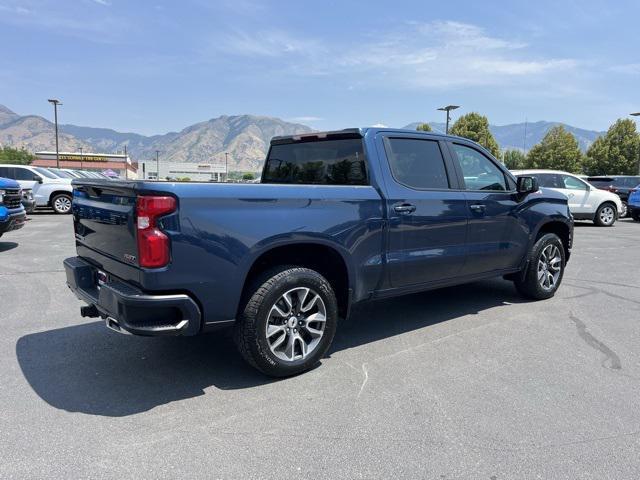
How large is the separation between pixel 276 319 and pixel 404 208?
1.49m

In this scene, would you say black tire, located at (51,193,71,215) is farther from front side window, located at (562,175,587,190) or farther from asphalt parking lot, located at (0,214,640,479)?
front side window, located at (562,175,587,190)

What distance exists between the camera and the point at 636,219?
61.5 feet

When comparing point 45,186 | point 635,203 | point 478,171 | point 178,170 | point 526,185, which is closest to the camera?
point 478,171

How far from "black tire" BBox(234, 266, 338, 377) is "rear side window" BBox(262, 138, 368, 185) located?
43.0 inches

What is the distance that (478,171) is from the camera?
16.7 feet

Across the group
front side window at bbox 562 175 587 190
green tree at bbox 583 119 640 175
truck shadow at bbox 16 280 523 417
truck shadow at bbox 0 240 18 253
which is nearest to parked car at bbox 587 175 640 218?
front side window at bbox 562 175 587 190

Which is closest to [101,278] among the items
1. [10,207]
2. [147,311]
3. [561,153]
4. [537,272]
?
[147,311]

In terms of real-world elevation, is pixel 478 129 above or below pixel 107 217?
above

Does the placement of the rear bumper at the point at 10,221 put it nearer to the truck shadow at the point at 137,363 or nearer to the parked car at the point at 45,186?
the truck shadow at the point at 137,363

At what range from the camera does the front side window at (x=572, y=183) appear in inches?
596

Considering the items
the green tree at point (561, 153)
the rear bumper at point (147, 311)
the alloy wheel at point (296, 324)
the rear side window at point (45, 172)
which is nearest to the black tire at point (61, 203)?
the rear side window at point (45, 172)

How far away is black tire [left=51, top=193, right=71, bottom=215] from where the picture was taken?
55.0 feet

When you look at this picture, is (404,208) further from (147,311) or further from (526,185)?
(147,311)

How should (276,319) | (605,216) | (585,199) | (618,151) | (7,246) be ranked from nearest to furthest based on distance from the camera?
(276,319), (7,246), (585,199), (605,216), (618,151)
